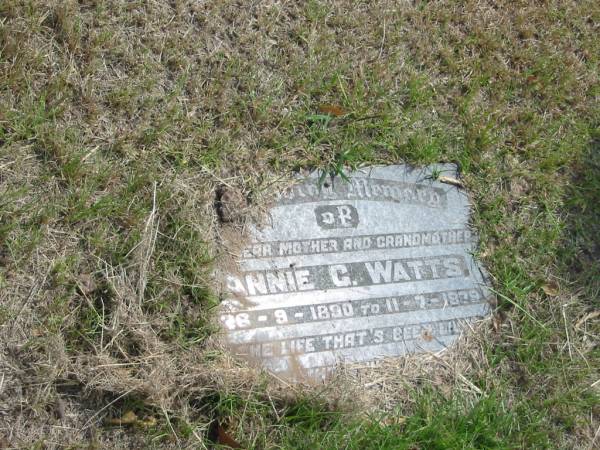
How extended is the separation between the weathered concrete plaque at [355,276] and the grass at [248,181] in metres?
0.11

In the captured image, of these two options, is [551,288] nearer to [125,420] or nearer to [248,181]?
[248,181]

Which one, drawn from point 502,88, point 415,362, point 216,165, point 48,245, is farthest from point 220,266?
point 502,88

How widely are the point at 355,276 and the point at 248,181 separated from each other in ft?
1.85

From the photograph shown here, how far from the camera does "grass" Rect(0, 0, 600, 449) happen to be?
97.9 inches

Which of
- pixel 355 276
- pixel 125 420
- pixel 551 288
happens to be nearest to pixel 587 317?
pixel 551 288

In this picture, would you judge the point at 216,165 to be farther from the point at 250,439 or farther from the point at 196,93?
the point at 250,439

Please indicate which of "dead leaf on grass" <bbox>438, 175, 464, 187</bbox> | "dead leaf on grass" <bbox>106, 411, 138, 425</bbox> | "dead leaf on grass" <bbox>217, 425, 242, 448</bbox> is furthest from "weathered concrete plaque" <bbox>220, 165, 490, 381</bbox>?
"dead leaf on grass" <bbox>106, 411, 138, 425</bbox>

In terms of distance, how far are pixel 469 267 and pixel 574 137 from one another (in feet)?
3.03

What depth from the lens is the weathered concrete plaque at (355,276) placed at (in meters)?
2.67

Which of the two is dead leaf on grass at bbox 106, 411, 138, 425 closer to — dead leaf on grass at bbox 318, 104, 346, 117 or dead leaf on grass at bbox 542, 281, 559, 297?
dead leaf on grass at bbox 318, 104, 346, 117

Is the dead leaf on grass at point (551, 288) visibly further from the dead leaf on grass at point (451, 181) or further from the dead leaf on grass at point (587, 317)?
the dead leaf on grass at point (451, 181)

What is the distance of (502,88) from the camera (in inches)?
135

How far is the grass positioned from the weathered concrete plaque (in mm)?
106

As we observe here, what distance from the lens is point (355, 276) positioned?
2.86m
